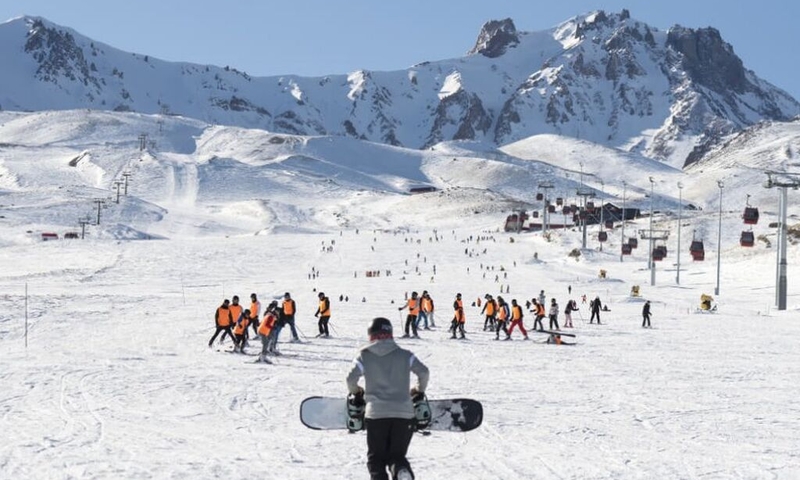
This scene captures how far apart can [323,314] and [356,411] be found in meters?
17.2

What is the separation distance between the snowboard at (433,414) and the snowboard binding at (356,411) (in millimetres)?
301

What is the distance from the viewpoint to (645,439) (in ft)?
37.5

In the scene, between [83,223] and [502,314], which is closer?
[502,314]

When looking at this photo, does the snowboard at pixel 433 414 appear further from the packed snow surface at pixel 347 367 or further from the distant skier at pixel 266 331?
the distant skier at pixel 266 331

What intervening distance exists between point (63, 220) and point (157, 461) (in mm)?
114804

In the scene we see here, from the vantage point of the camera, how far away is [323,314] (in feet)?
79.8

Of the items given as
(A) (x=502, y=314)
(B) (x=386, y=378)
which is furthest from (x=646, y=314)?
(B) (x=386, y=378)

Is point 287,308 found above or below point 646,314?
above

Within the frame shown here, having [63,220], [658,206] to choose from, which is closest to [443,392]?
[63,220]

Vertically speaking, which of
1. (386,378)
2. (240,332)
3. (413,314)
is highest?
(386,378)

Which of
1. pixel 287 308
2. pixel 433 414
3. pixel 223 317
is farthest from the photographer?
pixel 287 308

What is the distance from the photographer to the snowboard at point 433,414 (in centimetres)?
759

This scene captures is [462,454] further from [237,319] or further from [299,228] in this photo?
[299,228]

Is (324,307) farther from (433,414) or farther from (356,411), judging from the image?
(356,411)
